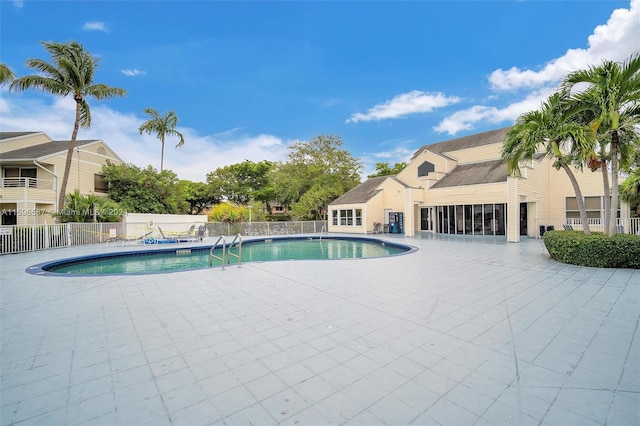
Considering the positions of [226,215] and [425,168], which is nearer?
[425,168]

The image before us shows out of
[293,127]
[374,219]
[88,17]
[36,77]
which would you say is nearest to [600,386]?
[88,17]

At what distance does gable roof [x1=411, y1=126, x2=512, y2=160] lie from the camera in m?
20.3

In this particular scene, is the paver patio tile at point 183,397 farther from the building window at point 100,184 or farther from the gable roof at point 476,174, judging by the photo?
the building window at point 100,184

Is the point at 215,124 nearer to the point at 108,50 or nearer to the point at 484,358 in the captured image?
the point at 108,50

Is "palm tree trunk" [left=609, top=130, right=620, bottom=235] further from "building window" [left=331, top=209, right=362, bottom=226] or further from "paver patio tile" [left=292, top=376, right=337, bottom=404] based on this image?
"building window" [left=331, top=209, right=362, bottom=226]

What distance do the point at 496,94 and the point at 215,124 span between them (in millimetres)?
23751

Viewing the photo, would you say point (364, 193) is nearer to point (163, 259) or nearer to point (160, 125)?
point (163, 259)

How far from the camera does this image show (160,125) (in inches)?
1078

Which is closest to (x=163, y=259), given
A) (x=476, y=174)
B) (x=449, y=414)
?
(x=449, y=414)

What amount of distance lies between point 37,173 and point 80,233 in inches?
361

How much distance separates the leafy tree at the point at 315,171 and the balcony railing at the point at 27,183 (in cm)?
1794

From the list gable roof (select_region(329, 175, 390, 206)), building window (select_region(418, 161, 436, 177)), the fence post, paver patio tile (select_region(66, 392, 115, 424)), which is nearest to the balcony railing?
the fence post

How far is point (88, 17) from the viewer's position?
11.8m

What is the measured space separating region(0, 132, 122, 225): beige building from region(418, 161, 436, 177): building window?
26.1m
